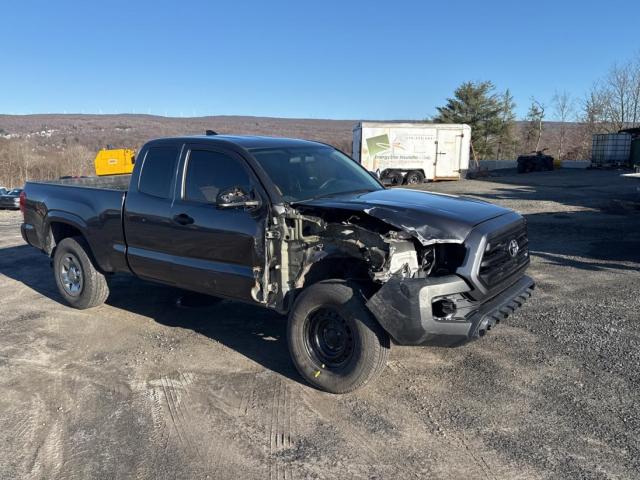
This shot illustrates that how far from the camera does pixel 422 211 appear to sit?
152 inches

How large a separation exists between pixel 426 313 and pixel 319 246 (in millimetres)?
1000

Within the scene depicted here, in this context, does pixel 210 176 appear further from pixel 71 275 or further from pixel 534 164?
pixel 534 164

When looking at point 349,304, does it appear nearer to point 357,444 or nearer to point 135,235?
point 357,444

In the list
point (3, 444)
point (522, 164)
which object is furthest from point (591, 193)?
point (3, 444)

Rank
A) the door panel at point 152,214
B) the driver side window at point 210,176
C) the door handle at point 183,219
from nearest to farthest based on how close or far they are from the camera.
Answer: the driver side window at point 210,176 → the door handle at point 183,219 → the door panel at point 152,214

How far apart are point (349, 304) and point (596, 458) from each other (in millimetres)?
1798

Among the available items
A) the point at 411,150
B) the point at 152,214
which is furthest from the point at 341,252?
the point at 411,150

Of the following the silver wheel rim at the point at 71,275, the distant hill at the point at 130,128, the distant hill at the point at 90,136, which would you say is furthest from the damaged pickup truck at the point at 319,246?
the distant hill at the point at 130,128

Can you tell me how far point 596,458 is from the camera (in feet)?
10.2

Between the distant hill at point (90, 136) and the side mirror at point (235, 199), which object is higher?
the distant hill at point (90, 136)

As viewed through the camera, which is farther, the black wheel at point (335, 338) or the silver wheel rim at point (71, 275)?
the silver wheel rim at point (71, 275)

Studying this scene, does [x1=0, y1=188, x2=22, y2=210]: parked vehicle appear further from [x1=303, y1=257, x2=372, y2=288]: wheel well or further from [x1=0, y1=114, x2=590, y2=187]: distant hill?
[x1=303, y1=257, x2=372, y2=288]: wheel well

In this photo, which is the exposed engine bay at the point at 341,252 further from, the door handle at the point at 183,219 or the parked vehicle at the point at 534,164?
the parked vehicle at the point at 534,164

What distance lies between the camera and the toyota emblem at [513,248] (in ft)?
13.9
